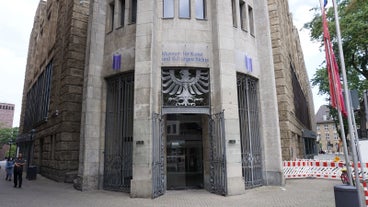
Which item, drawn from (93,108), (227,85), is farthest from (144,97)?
(227,85)

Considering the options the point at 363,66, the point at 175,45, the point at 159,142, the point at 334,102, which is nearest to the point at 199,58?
the point at 175,45

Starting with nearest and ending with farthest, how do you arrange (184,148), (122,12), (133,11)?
(133,11), (122,12), (184,148)

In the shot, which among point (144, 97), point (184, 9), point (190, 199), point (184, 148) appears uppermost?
point (184, 9)

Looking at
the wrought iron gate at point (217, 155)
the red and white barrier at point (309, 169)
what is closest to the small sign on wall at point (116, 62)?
the wrought iron gate at point (217, 155)

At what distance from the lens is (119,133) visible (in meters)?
13.9

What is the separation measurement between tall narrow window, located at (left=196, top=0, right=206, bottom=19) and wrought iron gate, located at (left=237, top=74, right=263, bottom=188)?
3.68 m

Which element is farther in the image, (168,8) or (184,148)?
(184,148)

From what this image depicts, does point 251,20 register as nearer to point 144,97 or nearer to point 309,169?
point 144,97

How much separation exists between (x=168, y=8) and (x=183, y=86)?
4212 millimetres

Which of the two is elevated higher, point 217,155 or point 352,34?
point 352,34

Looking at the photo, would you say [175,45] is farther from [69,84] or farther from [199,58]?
[69,84]

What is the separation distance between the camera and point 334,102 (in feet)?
27.1

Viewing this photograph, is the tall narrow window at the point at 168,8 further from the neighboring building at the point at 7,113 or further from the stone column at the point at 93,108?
the neighboring building at the point at 7,113

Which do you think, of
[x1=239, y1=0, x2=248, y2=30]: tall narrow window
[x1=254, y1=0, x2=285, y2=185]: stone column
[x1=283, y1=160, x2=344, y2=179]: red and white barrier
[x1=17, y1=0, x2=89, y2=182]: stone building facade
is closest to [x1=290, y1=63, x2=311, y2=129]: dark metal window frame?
[x1=283, y1=160, x2=344, y2=179]: red and white barrier
